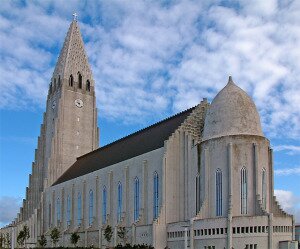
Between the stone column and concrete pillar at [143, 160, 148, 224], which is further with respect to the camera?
concrete pillar at [143, 160, 148, 224]

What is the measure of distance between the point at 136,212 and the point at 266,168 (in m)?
17.4

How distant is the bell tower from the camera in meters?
93.2

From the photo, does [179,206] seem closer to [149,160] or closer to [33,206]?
[149,160]

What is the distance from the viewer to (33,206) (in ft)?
313

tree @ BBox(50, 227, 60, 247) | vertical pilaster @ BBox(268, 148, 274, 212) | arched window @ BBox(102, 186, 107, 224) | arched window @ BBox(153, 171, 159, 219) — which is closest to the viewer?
vertical pilaster @ BBox(268, 148, 274, 212)

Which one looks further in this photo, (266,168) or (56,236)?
(56,236)

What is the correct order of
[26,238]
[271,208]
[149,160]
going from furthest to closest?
[26,238] < [149,160] < [271,208]

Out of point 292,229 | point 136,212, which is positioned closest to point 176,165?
point 136,212

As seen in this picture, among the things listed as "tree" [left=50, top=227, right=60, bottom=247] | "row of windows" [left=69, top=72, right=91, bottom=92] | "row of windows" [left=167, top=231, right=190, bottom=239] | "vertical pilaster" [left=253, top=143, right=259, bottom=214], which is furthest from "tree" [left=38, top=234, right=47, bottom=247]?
"vertical pilaster" [left=253, top=143, right=259, bottom=214]

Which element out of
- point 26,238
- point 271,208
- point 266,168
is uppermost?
point 266,168

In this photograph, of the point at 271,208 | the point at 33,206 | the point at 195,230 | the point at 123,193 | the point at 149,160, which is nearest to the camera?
the point at 195,230

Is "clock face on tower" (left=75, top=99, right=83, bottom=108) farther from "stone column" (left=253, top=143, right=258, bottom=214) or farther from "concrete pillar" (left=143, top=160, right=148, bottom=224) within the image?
"stone column" (left=253, top=143, right=258, bottom=214)

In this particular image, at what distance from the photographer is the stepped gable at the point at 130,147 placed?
6438 cm

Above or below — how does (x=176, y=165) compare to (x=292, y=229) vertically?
above
